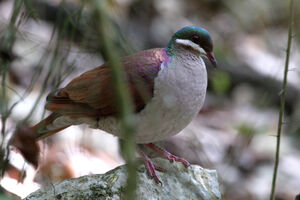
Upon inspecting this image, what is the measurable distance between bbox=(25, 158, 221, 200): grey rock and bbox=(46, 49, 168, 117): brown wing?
537 mm

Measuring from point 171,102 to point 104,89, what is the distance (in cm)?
63

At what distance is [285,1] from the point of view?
13289mm

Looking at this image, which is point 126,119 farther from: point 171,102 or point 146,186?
point 146,186

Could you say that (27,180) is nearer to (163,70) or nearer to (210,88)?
(163,70)

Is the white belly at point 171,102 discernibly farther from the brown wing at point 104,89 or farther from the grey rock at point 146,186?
the grey rock at point 146,186

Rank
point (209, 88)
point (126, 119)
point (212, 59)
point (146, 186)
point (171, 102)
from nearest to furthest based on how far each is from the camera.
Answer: point (126, 119) → point (171, 102) → point (146, 186) → point (212, 59) → point (209, 88)

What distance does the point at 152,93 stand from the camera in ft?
12.3

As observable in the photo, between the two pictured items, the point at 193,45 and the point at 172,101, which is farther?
the point at 193,45

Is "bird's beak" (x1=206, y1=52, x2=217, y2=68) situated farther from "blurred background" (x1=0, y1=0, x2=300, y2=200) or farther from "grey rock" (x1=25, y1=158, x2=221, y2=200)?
"grey rock" (x1=25, y1=158, x2=221, y2=200)

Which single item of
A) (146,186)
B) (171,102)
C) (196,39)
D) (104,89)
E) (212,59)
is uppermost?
(196,39)

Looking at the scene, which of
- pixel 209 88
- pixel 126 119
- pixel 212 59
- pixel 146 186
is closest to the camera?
pixel 126 119

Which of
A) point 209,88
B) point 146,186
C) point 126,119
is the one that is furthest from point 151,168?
point 209,88

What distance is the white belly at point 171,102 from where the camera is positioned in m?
3.72

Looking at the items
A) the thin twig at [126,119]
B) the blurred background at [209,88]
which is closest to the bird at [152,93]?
the blurred background at [209,88]
